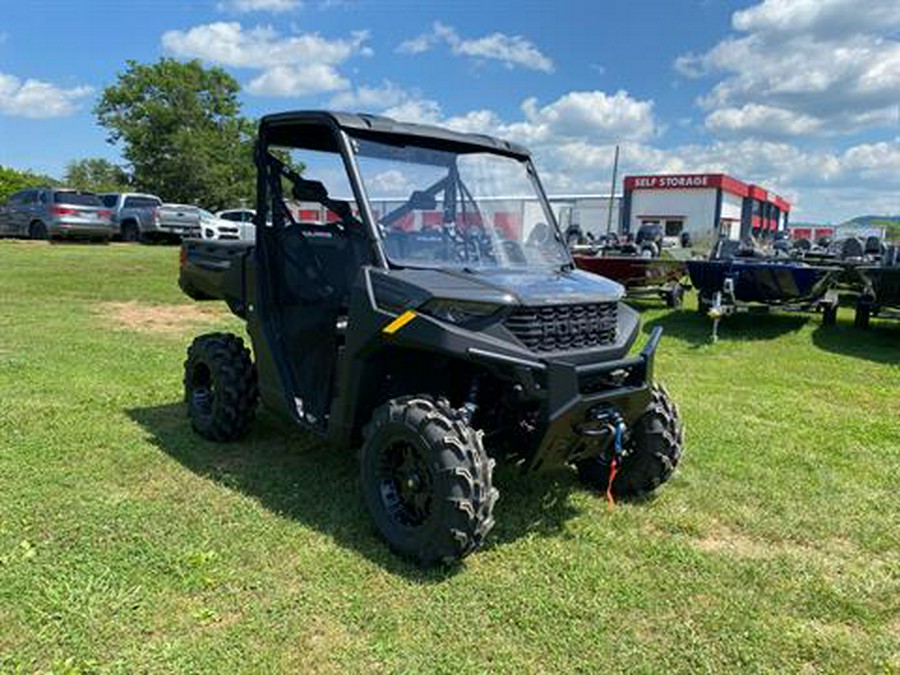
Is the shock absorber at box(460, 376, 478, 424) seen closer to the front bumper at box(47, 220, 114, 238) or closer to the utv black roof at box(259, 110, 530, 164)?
the utv black roof at box(259, 110, 530, 164)

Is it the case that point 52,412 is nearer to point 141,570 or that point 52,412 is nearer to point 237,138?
point 141,570

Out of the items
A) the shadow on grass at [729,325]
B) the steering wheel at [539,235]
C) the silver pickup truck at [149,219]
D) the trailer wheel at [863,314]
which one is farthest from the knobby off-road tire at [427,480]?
the silver pickup truck at [149,219]

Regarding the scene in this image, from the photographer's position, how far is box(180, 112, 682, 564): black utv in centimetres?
330

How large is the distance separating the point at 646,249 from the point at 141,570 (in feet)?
44.4

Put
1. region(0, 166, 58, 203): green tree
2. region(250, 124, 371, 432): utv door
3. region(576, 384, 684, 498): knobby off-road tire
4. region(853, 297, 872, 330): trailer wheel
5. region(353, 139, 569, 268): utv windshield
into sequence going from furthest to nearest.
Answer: region(0, 166, 58, 203): green tree, region(853, 297, 872, 330): trailer wheel, region(250, 124, 371, 432): utv door, region(576, 384, 684, 498): knobby off-road tire, region(353, 139, 569, 268): utv windshield

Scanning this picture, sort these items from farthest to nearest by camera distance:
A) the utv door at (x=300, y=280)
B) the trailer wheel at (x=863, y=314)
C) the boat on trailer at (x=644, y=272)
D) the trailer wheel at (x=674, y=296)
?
1. the trailer wheel at (x=674, y=296)
2. the boat on trailer at (x=644, y=272)
3. the trailer wheel at (x=863, y=314)
4. the utv door at (x=300, y=280)

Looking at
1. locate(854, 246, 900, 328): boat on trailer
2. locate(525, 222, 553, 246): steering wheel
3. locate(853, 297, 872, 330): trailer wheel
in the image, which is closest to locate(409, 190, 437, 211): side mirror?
locate(525, 222, 553, 246): steering wheel

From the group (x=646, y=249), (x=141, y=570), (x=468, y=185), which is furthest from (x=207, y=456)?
(x=646, y=249)

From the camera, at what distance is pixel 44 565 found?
3.25 metres

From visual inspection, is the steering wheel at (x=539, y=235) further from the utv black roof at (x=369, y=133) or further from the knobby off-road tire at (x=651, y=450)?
the knobby off-road tire at (x=651, y=450)

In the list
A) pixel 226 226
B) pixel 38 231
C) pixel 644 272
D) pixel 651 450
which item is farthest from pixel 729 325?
pixel 38 231

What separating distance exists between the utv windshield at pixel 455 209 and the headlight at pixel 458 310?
417mm

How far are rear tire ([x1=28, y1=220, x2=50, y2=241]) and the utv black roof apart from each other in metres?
20.9

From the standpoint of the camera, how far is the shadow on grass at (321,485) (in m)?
3.69
